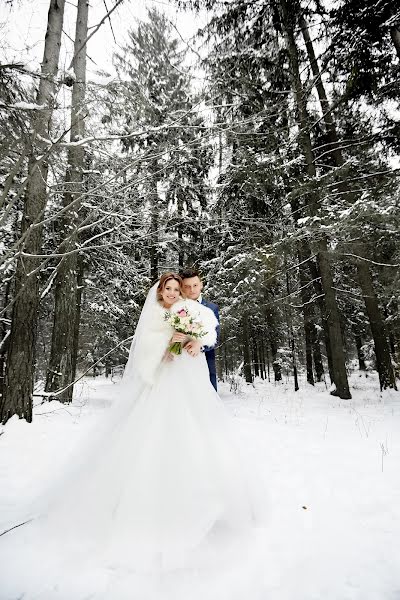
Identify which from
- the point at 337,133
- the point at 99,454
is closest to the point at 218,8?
the point at 337,133

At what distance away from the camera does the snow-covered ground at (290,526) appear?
6.21ft

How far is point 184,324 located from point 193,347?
257 millimetres

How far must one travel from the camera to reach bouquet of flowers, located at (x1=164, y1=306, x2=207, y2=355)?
2836 millimetres

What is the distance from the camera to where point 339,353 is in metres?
10.6

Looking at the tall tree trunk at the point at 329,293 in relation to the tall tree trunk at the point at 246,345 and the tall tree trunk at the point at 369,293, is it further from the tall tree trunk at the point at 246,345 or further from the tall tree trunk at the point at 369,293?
the tall tree trunk at the point at 246,345

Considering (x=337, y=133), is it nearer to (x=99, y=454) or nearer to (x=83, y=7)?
(x=83, y=7)

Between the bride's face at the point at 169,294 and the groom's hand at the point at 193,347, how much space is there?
47cm

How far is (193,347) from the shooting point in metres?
2.93

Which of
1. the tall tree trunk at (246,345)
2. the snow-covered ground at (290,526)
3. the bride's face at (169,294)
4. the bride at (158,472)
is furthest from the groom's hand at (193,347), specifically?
the tall tree trunk at (246,345)

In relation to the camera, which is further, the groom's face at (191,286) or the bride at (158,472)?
the groom's face at (191,286)

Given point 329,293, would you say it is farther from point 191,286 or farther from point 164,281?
point 164,281

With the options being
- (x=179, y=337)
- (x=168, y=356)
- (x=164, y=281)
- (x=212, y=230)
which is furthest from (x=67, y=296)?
(x=212, y=230)

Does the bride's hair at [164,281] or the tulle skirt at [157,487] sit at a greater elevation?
the bride's hair at [164,281]

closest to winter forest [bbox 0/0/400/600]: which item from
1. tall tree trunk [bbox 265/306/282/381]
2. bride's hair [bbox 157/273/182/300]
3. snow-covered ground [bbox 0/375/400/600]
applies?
snow-covered ground [bbox 0/375/400/600]
